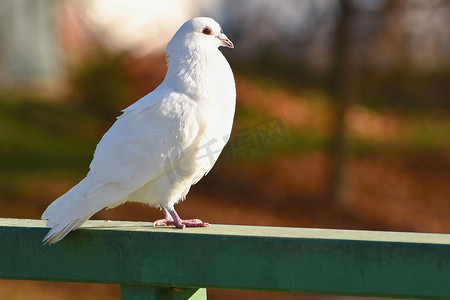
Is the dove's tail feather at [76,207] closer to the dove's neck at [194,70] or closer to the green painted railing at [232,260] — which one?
the green painted railing at [232,260]

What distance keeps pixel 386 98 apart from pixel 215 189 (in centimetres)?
570

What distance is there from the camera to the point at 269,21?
548 inches

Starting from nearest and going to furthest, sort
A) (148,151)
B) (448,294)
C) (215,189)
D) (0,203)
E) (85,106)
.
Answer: (448,294), (148,151), (0,203), (215,189), (85,106)

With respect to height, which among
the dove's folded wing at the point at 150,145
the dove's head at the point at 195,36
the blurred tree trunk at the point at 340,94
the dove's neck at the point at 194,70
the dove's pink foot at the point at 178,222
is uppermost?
the blurred tree trunk at the point at 340,94

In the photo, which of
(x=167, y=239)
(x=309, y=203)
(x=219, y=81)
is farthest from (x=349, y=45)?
(x=167, y=239)

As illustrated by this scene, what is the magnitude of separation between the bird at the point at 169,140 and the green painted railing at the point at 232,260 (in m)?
0.46

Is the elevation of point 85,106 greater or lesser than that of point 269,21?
lesser

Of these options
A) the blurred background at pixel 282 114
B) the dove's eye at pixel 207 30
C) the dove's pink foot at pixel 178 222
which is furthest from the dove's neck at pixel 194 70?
the blurred background at pixel 282 114

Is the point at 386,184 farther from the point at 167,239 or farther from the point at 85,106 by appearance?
the point at 167,239

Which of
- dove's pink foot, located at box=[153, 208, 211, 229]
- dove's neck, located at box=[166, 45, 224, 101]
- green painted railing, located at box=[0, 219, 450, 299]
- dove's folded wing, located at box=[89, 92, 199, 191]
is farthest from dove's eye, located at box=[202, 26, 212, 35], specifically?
green painted railing, located at box=[0, 219, 450, 299]

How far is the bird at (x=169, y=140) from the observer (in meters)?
3.55

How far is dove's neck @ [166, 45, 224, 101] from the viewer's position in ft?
12.0

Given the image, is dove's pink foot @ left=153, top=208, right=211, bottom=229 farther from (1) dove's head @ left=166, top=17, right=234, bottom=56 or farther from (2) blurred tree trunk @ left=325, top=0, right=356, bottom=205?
(2) blurred tree trunk @ left=325, top=0, right=356, bottom=205

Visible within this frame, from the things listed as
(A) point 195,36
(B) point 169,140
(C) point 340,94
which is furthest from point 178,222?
(C) point 340,94
